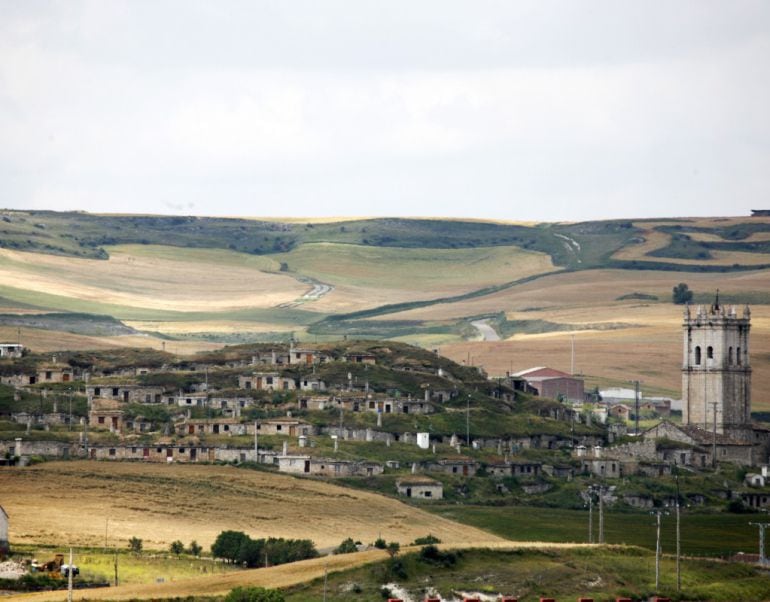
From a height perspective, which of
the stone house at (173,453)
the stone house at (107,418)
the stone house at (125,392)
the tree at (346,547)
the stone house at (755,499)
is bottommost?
the stone house at (755,499)

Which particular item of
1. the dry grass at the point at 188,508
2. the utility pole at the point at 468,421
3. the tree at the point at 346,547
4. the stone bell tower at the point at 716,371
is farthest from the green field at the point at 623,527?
the stone bell tower at the point at 716,371

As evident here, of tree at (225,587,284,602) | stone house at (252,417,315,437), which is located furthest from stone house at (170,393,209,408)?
tree at (225,587,284,602)

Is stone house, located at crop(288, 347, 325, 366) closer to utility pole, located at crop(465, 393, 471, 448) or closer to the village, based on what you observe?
the village

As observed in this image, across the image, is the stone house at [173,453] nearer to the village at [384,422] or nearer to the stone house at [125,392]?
the village at [384,422]

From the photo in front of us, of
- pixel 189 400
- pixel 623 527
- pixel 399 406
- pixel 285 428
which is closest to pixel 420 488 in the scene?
pixel 623 527

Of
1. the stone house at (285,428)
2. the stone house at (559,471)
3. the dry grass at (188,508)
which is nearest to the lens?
the dry grass at (188,508)
